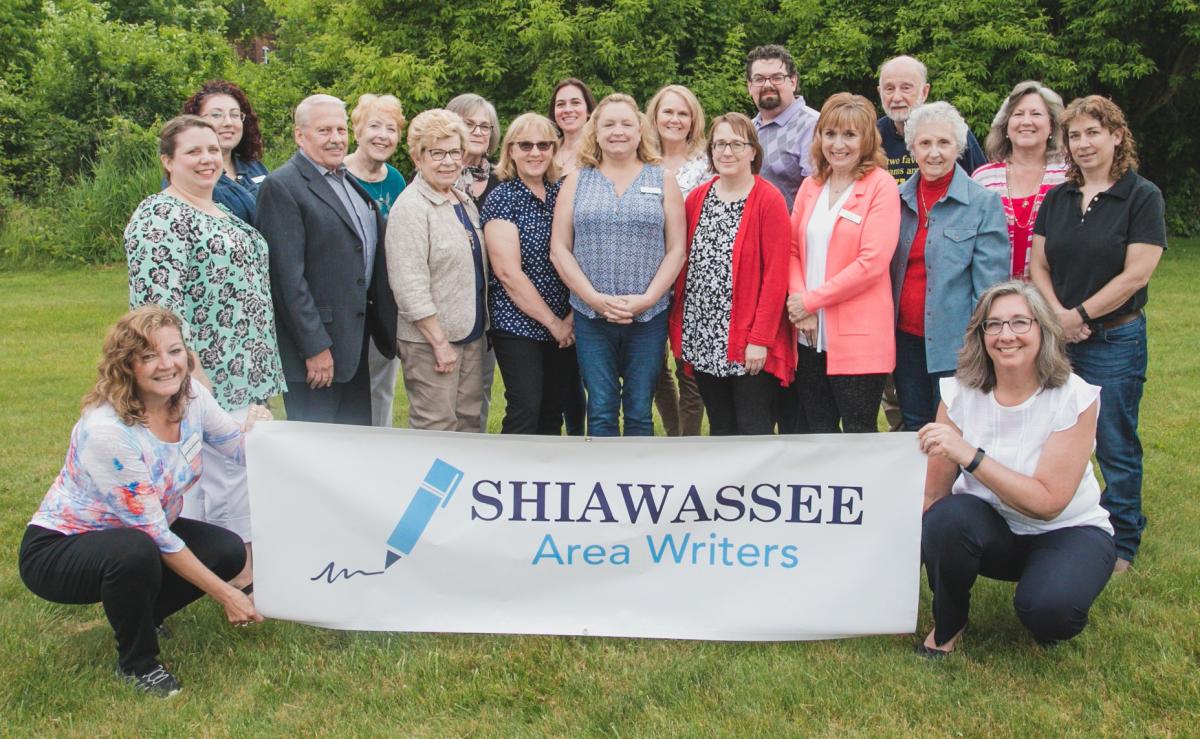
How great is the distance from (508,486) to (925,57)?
16.6 m

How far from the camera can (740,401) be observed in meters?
5.12

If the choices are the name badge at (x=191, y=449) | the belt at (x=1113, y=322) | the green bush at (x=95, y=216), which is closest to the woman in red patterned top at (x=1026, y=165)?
the belt at (x=1113, y=322)

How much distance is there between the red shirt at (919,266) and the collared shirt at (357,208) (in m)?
2.53

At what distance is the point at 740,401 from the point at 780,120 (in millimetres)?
2122

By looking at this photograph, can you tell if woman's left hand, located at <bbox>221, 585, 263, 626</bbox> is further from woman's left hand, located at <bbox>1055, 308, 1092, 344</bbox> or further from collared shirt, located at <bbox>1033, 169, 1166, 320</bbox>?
collared shirt, located at <bbox>1033, 169, 1166, 320</bbox>

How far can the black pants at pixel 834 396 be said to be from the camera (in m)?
→ 4.96

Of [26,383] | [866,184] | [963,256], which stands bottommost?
[26,383]

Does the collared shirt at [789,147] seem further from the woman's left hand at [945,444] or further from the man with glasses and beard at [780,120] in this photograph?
the woman's left hand at [945,444]

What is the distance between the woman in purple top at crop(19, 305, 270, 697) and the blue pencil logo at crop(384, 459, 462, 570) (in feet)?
2.06

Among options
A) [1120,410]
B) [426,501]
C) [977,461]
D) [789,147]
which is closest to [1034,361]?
[977,461]

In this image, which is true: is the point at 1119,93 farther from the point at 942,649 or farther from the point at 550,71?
the point at 942,649

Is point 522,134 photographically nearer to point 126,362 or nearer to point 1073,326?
point 126,362

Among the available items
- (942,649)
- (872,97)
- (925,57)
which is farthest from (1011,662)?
(872,97)

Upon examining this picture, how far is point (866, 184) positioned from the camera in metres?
4.92
